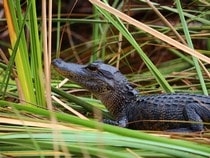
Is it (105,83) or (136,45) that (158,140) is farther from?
(105,83)

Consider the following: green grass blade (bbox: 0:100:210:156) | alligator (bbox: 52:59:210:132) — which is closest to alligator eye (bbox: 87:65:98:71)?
alligator (bbox: 52:59:210:132)

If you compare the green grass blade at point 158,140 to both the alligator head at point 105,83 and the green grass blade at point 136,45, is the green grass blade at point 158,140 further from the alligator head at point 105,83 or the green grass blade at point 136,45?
the alligator head at point 105,83

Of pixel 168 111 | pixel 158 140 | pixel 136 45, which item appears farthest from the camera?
pixel 168 111

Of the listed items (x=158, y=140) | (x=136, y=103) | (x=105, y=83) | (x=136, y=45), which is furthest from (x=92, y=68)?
(x=158, y=140)

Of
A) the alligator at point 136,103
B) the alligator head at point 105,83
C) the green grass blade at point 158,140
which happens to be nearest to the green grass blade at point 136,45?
the alligator at point 136,103

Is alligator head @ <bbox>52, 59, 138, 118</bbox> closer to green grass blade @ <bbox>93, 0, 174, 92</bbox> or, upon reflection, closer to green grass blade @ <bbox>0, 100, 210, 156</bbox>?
green grass blade @ <bbox>93, 0, 174, 92</bbox>

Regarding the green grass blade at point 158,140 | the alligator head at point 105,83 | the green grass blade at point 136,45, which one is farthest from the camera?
the alligator head at point 105,83

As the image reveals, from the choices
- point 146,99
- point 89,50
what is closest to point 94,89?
point 146,99

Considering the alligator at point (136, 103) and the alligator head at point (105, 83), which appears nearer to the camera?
the alligator at point (136, 103)
